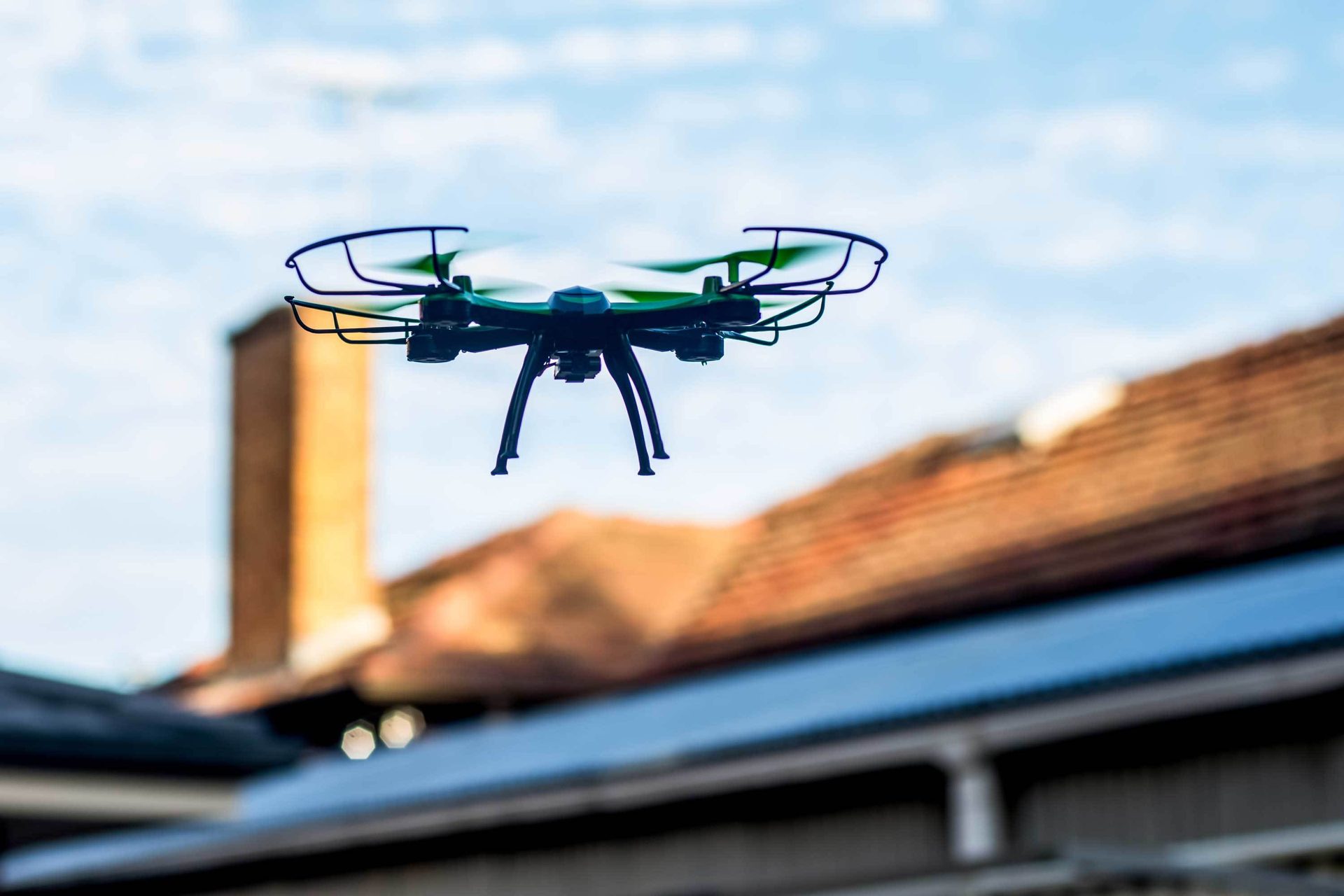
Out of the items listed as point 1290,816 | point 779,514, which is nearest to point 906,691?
point 1290,816

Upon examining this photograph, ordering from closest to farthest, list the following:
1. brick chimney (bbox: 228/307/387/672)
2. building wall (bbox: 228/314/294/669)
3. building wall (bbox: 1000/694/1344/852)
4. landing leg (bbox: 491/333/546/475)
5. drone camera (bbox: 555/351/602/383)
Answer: landing leg (bbox: 491/333/546/475) < drone camera (bbox: 555/351/602/383) < building wall (bbox: 1000/694/1344/852) < brick chimney (bbox: 228/307/387/672) < building wall (bbox: 228/314/294/669)

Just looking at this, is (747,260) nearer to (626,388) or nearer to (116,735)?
(626,388)

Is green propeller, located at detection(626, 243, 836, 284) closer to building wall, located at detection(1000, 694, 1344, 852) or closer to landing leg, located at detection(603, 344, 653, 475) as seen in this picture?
landing leg, located at detection(603, 344, 653, 475)

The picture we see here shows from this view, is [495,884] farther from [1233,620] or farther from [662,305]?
[662,305]

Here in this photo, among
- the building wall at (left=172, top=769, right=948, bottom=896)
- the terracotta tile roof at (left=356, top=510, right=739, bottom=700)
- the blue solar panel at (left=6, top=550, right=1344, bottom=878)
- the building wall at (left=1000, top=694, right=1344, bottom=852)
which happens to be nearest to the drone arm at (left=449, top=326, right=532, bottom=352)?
the blue solar panel at (left=6, top=550, right=1344, bottom=878)

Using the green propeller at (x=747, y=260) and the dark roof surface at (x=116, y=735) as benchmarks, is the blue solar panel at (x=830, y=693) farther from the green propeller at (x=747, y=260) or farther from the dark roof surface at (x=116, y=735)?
the green propeller at (x=747, y=260)

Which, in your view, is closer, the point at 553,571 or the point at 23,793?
→ the point at 23,793
